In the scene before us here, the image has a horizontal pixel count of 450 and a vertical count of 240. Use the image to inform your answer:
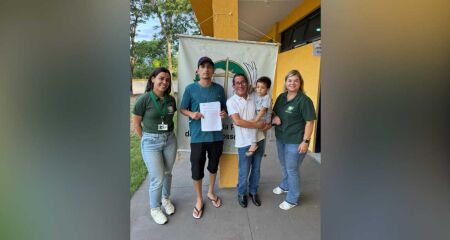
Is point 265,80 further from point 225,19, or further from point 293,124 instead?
point 225,19

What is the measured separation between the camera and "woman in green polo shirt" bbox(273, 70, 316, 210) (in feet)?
8.20

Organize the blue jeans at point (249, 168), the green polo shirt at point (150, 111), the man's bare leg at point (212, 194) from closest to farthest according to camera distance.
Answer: the green polo shirt at point (150, 111)
the blue jeans at point (249, 168)
the man's bare leg at point (212, 194)

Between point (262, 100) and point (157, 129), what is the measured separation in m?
1.10

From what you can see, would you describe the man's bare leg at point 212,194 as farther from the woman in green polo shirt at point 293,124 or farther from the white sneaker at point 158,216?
the woman in green polo shirt at point 293,124

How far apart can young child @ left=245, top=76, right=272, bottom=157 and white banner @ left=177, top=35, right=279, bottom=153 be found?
168 millimetres

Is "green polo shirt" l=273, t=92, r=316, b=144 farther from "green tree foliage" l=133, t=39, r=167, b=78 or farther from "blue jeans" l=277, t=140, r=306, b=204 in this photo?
"green tree foliage" l=133, t=39, r=167, b=78

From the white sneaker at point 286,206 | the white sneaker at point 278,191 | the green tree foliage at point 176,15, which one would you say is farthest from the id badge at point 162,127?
the green tree foliage at point 176,15

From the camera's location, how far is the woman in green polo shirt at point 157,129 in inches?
88.9

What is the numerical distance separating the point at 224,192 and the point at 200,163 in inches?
31.6

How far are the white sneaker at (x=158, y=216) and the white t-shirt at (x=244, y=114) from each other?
3.34 feet

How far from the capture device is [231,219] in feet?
8.66
